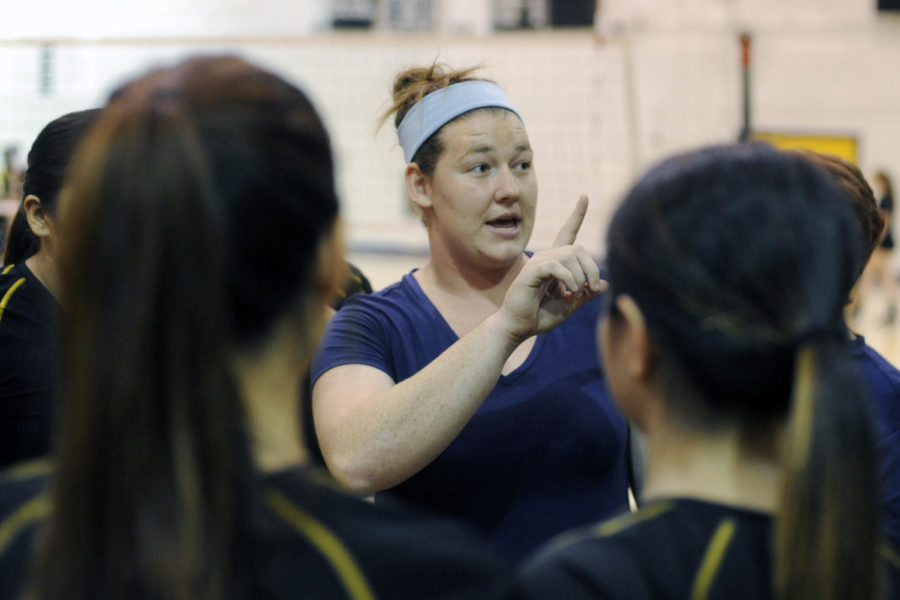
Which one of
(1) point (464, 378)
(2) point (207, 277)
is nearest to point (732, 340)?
(2) point (207, 277)

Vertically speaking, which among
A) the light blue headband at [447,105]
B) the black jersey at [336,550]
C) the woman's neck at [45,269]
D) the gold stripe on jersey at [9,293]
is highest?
the light blue headband at [447,105]

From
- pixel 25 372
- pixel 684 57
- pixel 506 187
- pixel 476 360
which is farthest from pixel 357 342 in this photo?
pixel 684 57

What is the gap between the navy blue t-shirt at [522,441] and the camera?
5.63ft

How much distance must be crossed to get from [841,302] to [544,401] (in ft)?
2.92

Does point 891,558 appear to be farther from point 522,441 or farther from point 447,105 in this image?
point 447,105

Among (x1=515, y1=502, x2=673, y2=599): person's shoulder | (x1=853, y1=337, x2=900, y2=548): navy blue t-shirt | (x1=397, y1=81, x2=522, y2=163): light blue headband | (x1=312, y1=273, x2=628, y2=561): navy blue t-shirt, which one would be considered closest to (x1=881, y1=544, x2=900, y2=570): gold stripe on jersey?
(x1=515, y1=502, x2=673, y2=599): person's shoulder

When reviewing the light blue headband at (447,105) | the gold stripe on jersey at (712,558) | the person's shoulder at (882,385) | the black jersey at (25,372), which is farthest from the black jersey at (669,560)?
the black jersey at (25,372)

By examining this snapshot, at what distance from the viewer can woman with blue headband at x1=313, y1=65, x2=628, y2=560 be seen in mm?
1605

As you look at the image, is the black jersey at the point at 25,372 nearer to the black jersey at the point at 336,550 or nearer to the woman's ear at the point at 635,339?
the black jersey at the point at 336,550

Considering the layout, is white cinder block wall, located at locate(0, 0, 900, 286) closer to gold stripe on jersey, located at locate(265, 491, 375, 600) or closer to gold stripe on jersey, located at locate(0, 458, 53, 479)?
gold stripe on jersey, located at locate(0, 458, 53, 479)

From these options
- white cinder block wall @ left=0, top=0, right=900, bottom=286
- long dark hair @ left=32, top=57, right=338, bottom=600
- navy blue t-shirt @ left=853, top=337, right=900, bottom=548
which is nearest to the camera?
long dark hair @ left=32, top=57, right=338, bottom=600

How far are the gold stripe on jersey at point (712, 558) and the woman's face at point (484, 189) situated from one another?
1.08m

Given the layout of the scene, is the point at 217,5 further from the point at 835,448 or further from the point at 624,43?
the point at 835,448

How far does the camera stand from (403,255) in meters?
11.4
